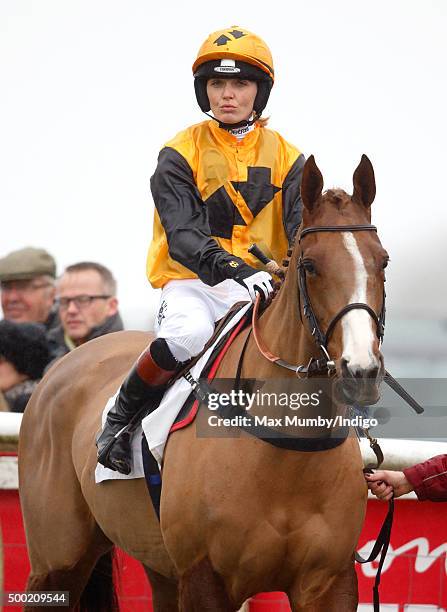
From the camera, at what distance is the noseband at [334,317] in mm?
3398

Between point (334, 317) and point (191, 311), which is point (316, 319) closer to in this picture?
point (334, 317)

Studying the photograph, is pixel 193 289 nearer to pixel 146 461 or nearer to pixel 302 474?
pixel 146 461

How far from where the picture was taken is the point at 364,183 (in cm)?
373

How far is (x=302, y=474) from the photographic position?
3803 mm

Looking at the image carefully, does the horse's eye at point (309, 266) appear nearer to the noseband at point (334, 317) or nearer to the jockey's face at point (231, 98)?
the noseband at point (334, 317)

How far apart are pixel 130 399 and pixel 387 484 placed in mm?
1041

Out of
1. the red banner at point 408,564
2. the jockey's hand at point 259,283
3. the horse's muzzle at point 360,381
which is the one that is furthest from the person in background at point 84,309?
the horse's muzzle at point 360,381

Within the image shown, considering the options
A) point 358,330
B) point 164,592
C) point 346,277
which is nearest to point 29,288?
point 164,592

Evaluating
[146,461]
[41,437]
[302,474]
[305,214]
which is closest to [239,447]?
[302,474]

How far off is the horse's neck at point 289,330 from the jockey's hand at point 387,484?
0.57m

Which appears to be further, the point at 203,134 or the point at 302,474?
the point at 203,134

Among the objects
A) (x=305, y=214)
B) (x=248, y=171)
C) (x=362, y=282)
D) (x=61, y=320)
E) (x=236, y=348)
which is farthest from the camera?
(x=61, y=320)

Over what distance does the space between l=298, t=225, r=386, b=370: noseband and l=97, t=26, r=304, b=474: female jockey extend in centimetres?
73

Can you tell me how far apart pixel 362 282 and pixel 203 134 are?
1.42 metres
